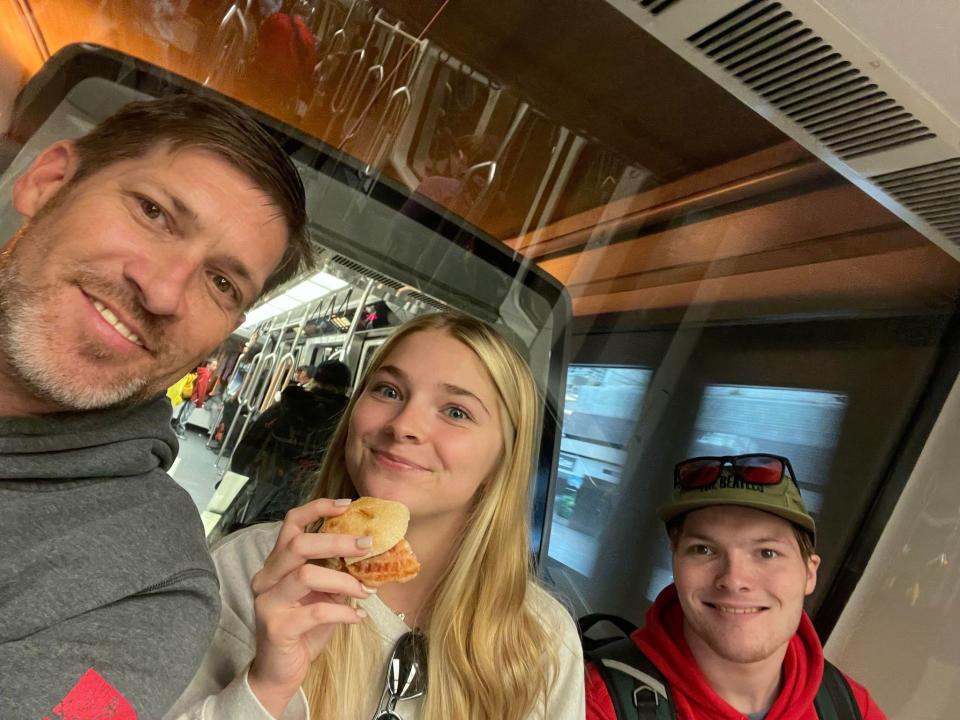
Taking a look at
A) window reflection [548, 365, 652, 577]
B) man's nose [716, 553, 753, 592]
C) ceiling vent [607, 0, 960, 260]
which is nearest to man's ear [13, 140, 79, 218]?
ceiling vent [607, 0, 960, 260]

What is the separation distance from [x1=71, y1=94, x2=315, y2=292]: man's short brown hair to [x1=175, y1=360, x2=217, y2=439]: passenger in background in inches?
10.3

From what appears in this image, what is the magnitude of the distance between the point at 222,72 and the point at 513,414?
86 cm

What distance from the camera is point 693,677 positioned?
159 centimetres

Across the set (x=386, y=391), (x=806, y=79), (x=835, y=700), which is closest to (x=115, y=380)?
(x=386, y=391)

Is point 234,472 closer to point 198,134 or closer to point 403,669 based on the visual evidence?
point 403,669

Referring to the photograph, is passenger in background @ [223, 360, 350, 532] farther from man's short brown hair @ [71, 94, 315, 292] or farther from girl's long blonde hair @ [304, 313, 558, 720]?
man's short brown hair @ [71, 94, 315, 292]

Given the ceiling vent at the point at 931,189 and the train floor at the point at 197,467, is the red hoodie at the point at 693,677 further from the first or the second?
the ceiling vent at the point at 931,189

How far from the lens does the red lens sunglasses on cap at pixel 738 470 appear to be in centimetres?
165

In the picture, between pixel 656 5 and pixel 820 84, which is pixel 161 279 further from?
pixel 820 84

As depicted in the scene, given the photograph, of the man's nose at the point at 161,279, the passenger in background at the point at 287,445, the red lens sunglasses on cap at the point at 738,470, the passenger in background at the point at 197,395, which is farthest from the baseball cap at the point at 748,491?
the man's nose at the point at 161,279

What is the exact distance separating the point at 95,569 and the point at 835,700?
5.43ft

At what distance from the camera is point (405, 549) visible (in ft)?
3.49

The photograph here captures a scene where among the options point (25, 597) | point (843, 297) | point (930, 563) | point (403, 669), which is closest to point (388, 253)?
point (403, 669)

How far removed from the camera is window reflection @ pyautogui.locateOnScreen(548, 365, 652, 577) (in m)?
2.09
